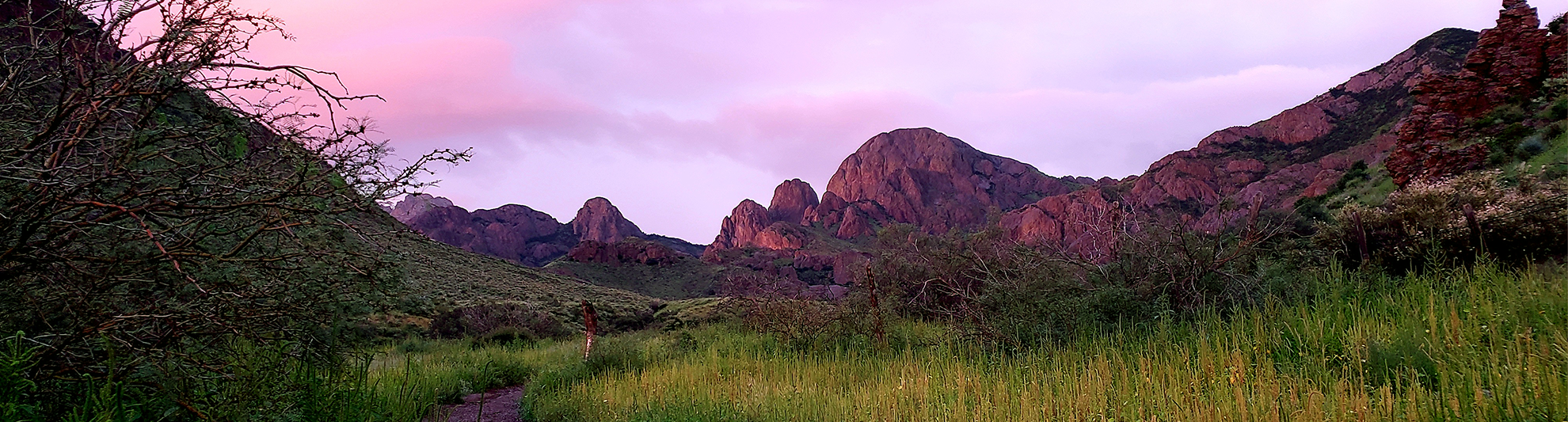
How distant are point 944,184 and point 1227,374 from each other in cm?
17909

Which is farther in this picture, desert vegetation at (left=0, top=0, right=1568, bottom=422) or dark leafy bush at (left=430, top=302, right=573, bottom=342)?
dark leafy bush at (left=430, top=302, right=573, bottom=342)

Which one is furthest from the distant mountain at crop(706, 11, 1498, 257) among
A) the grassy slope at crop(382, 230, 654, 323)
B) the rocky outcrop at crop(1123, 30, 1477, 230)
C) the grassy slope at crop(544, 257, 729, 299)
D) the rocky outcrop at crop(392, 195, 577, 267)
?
the rocky outcrop at crop(392, 195, 577, 267)

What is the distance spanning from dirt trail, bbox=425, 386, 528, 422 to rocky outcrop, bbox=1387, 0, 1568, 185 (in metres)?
31.8

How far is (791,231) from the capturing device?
461 ft

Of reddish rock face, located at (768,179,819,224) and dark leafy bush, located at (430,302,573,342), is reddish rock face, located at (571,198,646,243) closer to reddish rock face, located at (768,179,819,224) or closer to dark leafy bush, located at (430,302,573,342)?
reddish rock face, located at (768,179,819,224)

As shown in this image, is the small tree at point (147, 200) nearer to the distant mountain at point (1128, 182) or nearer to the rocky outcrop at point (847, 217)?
the distant mountain at point (1128, 182)

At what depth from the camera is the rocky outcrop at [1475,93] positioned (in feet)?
86.1

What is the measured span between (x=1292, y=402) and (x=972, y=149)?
197323 mm

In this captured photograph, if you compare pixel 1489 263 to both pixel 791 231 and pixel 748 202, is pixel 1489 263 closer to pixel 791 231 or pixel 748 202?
pixel 791 231

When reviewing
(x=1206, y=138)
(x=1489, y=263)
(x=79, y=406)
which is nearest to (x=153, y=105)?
(x=79, y=406)

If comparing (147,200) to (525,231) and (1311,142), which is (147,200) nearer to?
(1311,142)

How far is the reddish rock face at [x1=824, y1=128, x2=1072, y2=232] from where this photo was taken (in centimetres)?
16250

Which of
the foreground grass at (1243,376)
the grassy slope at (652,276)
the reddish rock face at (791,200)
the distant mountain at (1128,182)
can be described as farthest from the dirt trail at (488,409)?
the reddish rock face at (791,200)

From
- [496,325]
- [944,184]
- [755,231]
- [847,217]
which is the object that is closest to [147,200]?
[496,325]
